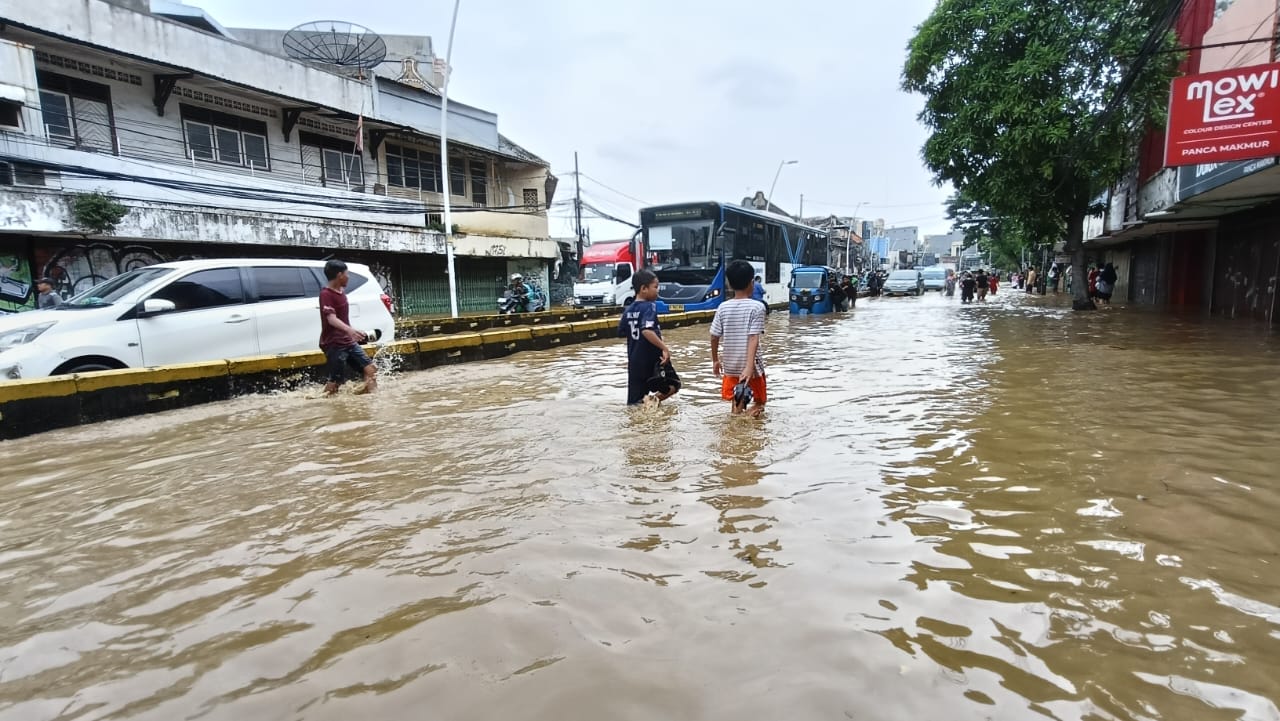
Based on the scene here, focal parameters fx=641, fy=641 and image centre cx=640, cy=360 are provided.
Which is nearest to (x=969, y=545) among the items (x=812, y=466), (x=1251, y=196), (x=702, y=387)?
(x=812, y=466)

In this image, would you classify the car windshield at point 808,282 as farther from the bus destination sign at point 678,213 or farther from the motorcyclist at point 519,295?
the motorcyclist at point 519,295

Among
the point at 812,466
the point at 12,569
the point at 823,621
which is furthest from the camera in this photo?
the point at 812,466

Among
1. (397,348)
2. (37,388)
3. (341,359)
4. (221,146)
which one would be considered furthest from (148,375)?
(221,146)

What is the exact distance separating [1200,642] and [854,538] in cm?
136

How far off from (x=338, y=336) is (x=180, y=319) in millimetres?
1840

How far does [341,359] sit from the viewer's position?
7.23 meters

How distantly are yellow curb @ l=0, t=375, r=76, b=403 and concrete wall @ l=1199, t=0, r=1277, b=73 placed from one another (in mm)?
17258

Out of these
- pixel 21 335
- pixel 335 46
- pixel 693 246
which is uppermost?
pixel 335 46

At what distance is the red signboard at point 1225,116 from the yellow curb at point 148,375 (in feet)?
45.9

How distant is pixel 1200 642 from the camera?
7.53 ft

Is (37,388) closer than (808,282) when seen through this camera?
Yes

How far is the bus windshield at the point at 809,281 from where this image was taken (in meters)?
22.9

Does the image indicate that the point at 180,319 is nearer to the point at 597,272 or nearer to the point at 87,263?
the point at 87,263

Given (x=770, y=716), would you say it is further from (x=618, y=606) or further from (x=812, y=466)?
(x=812, y=466)
